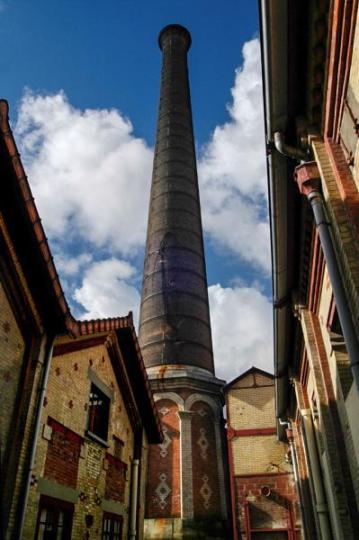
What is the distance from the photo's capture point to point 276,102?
502 centimetres

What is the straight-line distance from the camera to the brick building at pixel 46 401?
591cm

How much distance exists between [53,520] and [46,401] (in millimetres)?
1810

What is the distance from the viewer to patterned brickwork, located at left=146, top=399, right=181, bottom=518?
14758 millimetres

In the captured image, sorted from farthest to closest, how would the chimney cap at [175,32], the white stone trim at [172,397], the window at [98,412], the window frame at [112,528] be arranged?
the chimney cap at [175,32], the white stone trim at [172,397], the window at [98,412], the window frame at [112,528]

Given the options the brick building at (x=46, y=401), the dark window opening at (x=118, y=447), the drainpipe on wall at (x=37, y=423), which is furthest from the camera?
the dark window opening at (x=118, y=447)

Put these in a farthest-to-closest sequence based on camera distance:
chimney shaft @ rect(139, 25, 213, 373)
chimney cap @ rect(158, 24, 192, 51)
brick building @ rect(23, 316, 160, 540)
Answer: chimney cap @ rect(158, 24, 192, 51) → chimney shaft @ rect(139, 25, 213, 373) → brick building @ rect(23, 316, 160, 540)

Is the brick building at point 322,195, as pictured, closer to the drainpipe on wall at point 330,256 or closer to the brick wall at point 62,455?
the drainpipe on wall at point 330,256

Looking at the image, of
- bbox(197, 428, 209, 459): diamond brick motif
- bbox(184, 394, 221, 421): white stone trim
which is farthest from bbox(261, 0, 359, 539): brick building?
bbox(184, 394, 221, 421): white stone trim

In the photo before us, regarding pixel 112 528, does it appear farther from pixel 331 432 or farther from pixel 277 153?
pixel 277 153

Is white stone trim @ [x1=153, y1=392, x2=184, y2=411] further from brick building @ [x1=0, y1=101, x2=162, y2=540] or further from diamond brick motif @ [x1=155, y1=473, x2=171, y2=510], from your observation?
brick building @ [x1=0, y1=101, x2=162, y2=540]

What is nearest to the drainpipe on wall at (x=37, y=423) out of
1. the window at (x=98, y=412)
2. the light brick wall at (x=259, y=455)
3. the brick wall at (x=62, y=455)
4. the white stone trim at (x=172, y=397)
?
the brick wall at (x=62, y=455)

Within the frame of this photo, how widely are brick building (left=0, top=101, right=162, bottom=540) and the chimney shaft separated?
29.0ft

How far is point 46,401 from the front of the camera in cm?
690

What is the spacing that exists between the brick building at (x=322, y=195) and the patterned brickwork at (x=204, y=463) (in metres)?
7.99
